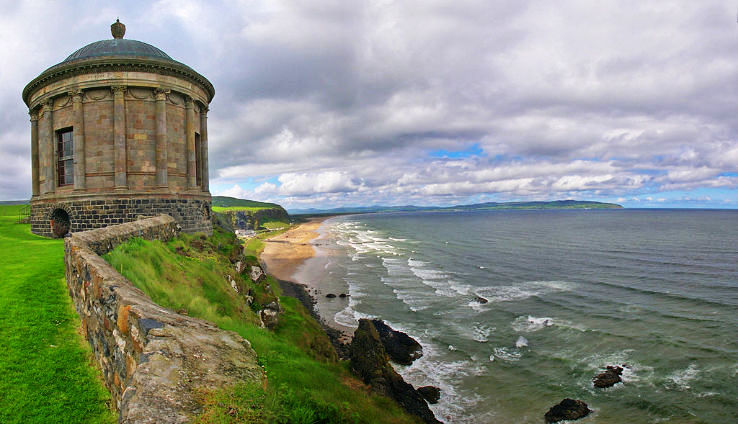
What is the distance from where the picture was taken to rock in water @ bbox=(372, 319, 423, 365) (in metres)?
22.8

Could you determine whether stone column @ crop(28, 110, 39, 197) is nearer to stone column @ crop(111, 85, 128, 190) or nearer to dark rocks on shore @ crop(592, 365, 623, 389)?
stone column @ crop(111, 85, 128, 190)

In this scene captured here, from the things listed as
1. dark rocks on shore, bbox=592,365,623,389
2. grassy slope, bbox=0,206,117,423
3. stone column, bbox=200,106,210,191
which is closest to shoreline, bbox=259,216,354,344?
stone column, bbox=200,106,210,191

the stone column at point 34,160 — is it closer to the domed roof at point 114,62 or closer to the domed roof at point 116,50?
the domed roof at point 114,62

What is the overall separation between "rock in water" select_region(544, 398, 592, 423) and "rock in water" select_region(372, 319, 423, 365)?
312 inches

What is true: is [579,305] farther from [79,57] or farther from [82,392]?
[79,57]

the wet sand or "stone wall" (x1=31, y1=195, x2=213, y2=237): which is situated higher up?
"stone wall" (x1=31, y1=195, x2=213, y2=237)

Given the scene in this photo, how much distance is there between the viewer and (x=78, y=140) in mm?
24203

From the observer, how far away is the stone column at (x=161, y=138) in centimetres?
2483

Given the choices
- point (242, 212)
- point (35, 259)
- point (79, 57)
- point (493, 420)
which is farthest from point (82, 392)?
A: point (242, 212)

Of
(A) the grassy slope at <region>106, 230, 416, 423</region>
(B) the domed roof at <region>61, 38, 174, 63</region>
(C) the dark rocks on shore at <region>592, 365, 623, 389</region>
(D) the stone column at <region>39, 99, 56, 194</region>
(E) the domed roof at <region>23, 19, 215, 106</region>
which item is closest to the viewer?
(A) the grassy slope at <region>106, 230, 416, 423</region>

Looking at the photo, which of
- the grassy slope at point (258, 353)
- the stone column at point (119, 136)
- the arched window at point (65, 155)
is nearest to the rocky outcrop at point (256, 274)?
the grassy slope at point (258, 353)

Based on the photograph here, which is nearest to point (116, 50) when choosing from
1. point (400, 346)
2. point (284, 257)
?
point (400, 346)

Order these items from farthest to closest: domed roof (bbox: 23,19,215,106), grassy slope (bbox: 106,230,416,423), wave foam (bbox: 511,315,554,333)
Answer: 1. wave foam (bbox: 511,315,554,333)
2. domed roof (bbox: 23,19,215,106)
3. grassy slope (bbox: 106,230,416,423)

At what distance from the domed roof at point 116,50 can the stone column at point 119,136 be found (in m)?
2.78
